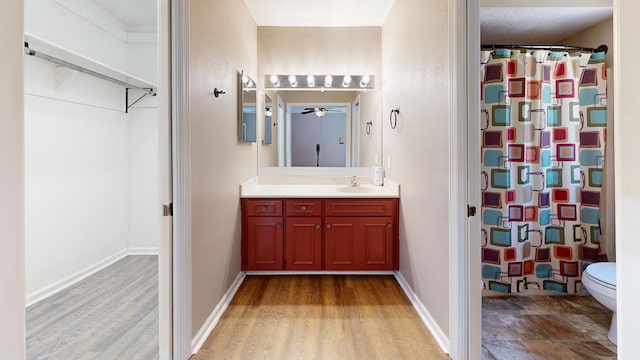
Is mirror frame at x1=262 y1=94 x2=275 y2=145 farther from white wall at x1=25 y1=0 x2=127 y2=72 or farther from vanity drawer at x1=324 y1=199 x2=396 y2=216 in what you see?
white wall at x1=25 y1=0 x2=127 y2=72

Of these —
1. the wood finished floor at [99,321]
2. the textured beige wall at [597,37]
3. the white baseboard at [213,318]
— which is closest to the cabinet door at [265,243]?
the white baseboard at [213,318]

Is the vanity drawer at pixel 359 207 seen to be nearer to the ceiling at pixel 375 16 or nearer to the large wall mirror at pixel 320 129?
the large wall mirror at pixel 320 129

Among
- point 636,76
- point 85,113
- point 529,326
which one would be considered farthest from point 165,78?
point 529,326

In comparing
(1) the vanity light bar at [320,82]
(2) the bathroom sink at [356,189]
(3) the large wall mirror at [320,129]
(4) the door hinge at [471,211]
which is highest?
(1) the vanity light bar at [320,82]

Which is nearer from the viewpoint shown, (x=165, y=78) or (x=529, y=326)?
(x=165, y=78)

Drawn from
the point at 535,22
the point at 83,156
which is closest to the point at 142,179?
the point at 83,156

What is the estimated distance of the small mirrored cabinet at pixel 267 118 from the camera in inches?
140

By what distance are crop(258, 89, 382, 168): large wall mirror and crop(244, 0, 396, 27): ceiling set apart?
722mm

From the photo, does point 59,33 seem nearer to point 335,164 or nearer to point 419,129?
point 335,164

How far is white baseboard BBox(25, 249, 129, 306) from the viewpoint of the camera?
2496 millimetres

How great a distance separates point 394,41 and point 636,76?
2.48 m

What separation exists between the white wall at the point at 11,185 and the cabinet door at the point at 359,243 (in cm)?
237

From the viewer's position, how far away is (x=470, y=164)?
1680 mm

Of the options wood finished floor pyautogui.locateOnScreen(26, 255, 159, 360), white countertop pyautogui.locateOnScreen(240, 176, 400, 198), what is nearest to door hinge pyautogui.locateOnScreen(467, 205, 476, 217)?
white countertop pyautogui.locateOnScreen(240, 176, 400, 198)
